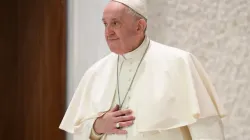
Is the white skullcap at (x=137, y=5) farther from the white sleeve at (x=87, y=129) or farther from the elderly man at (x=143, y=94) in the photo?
the white sleeve at (x=87, y=129)

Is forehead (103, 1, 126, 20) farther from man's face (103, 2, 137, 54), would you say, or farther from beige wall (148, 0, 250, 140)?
beige wall (148, 0, 250, 140)

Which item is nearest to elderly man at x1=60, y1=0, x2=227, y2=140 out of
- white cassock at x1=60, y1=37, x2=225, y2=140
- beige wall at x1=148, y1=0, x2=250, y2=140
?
white cassock at x1=60, y1=37, x2=225, y2=140

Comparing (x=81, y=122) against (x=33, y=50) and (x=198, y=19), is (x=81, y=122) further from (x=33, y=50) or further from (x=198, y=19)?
(x=33, y=50)

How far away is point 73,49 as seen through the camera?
96.2 inches

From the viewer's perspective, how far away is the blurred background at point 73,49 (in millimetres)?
1857

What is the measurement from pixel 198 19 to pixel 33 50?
45.7 inches

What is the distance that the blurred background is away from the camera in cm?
186

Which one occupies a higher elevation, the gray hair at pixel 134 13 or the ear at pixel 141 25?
the gray hair at pixel 134 13

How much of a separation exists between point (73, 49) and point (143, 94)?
1.13 metres

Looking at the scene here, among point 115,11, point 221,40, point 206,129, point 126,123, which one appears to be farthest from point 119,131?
point 221,40

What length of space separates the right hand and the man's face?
0.22 m

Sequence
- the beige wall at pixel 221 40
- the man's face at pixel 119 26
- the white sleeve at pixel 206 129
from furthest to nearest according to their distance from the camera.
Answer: the beige wall at pixel 221 40 → the man's face at pixel 119 26 → the white sleeve at pixel 206 129

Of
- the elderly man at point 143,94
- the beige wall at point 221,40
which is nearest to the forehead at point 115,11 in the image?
the elderly man at point 143,94

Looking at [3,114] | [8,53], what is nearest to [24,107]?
[3,114]
